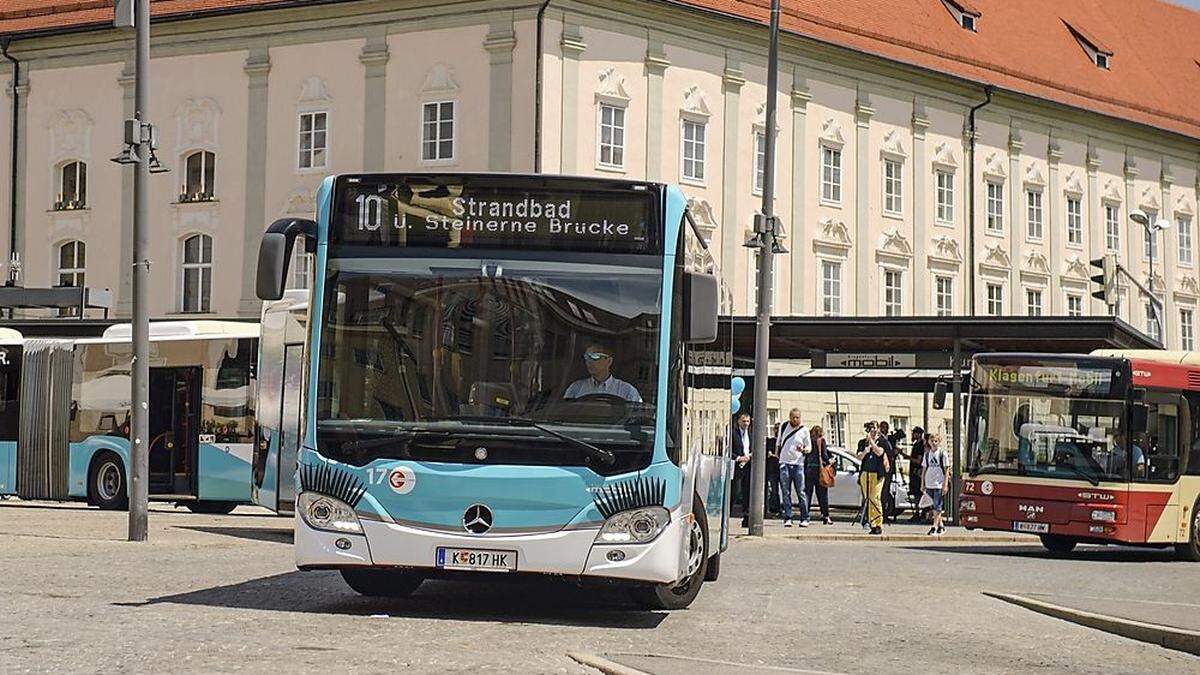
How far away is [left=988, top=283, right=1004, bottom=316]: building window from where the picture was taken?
58906 millimetres

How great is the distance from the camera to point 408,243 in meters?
14.0

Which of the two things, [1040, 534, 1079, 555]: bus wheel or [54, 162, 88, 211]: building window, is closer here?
[1040, 534, 1079, 555]: bus wheel

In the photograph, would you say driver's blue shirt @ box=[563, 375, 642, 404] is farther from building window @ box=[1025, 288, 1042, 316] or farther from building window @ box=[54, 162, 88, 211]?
building window @ box=[1025, 288, 1042, 316]

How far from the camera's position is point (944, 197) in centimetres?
5722

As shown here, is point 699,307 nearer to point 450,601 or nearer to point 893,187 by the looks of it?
point 450,601

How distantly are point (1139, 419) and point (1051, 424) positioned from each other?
1089 millimetres

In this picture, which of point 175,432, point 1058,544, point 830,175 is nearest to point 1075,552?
point 1058,544

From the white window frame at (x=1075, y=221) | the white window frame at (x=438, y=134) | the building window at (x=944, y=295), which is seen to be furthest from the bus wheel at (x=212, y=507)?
the white window frame at (x=1075, y=221)

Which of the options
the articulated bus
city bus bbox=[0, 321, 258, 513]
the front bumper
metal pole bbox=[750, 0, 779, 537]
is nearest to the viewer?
the front bumper

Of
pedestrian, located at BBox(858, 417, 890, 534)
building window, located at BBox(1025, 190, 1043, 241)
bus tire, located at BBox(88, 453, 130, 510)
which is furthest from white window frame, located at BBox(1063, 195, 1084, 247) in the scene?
bus tire, located at BBox(88, 453, 130, 510)

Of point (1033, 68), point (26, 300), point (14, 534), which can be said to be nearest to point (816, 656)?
point (14, 534)

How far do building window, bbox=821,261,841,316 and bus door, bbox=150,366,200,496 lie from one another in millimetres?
24670

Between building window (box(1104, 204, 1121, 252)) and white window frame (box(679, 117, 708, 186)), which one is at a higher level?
white window frame (box(679, 117, 708, 186))

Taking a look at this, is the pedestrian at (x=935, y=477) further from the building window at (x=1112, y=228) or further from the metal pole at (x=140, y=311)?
the building window at (x=1112, y=228)
